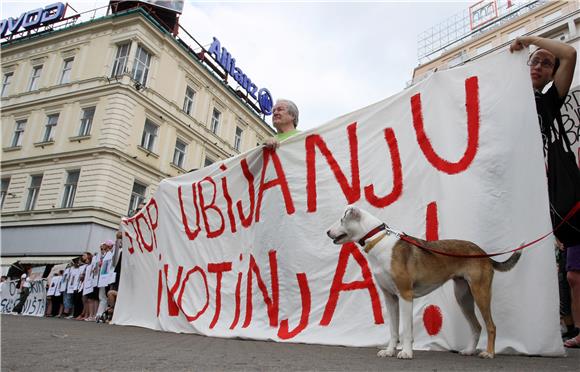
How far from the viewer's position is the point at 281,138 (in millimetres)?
4770

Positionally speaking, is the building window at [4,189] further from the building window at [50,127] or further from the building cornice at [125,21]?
the building cornice at [125,21]

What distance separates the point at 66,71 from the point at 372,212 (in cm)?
2353

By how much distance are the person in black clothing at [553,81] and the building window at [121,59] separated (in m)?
20.2

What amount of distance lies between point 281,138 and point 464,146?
2.22m

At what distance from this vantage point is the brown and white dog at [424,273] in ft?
7.88

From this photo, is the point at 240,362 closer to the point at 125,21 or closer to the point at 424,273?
the point at 424,273

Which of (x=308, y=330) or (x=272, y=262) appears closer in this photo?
(x=308, y=330)

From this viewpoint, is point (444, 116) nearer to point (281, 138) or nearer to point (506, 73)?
point (506, 73)

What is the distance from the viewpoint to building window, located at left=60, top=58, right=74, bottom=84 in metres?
21.9

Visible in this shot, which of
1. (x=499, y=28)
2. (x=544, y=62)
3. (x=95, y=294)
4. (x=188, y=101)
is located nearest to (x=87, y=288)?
(x=95, y=294)

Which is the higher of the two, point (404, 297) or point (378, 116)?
point (378, 116)

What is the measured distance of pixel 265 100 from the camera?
30.3 meters

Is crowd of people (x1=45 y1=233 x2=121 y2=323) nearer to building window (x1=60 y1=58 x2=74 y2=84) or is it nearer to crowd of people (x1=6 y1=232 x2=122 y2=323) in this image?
crowd of people (x1=6 y1=232 x2=122 y2=323)

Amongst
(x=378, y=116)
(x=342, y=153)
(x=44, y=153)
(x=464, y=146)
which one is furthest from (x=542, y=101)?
(x=44, y=153)
